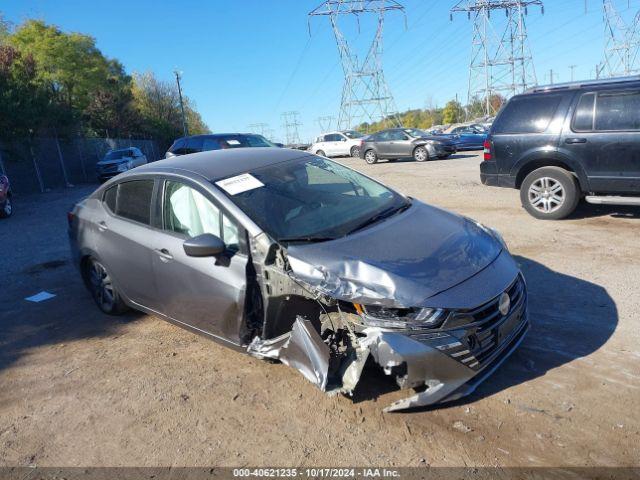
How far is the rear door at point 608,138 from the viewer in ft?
20.9

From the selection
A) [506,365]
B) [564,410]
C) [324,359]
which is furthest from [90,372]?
[564,410]

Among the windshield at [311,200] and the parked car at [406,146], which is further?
the parked car at [406,146]

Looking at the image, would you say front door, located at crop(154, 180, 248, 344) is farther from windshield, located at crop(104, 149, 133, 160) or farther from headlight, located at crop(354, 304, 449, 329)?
windshield, located at crop(104, 149, 133, 160)

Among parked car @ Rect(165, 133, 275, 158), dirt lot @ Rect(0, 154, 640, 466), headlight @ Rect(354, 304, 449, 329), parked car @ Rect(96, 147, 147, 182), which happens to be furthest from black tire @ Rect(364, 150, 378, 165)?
headlight @ Rect(354, 304, 449, 329)

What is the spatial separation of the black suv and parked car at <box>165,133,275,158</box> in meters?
7.69

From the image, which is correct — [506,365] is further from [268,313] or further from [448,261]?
[268,313]

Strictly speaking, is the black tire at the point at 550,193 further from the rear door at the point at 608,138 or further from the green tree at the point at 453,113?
the green tree at the point at 453,113

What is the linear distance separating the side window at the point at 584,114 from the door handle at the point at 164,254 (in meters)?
5.97

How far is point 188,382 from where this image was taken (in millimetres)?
3576

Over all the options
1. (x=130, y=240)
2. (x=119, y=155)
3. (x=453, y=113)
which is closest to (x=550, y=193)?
(x=130, y=240)

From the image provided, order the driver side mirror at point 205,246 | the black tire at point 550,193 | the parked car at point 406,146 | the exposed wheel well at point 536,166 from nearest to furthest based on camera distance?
the driver side mirror at point 205,246 → the black tire at point 550,193 → the exposed wheel well at point 536,166 → the parked car at point 406,146

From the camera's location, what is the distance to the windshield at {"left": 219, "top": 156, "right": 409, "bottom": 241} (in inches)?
137

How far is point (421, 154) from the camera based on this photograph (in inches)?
794

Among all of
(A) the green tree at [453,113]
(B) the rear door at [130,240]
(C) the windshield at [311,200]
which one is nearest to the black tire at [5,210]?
(B) the rear door at [130,240]
